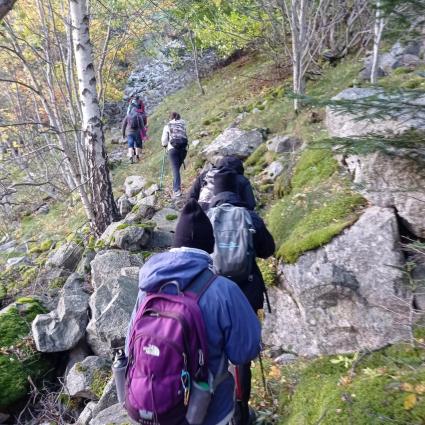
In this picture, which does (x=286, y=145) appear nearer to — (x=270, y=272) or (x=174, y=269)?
(x=270, y=272)

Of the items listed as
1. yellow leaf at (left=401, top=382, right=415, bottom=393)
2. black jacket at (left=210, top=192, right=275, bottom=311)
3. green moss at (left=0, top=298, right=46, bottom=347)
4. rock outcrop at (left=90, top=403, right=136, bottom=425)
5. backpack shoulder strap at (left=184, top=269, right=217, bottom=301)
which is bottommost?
green moss at (left=0, top=298, right=46, bottom=347)

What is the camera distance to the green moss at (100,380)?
5.23 m

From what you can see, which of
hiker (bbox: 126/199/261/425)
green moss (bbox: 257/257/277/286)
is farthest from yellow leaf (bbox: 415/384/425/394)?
green moss (bbox: 257/257/277/286)

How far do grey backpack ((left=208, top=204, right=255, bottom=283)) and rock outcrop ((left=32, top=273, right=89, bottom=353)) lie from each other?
11.3 ft

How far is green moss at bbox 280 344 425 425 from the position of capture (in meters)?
2.96

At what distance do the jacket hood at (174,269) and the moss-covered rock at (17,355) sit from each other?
169 inches

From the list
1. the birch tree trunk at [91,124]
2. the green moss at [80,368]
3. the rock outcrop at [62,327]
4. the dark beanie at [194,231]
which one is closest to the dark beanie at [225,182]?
the dark beanie at [194,231]

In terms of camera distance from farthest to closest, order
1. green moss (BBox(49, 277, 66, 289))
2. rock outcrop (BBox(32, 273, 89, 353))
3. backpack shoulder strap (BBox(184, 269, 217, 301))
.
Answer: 1. green moss (BBox(49, 277, 66, 289))
2. rock outcrop (BBox(32, 273, 89, 353))
3. backpack shoulder strap (BBox(184, 269, 217, 301))

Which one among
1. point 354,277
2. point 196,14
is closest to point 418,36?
point 354,277

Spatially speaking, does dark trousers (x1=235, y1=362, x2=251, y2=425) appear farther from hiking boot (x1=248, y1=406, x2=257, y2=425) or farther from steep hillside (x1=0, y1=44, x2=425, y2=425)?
steep hillside (x1=0, y1=44, x2=425, y2=425)

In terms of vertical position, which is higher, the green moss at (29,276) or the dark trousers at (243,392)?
the dark trousers at (243,392)

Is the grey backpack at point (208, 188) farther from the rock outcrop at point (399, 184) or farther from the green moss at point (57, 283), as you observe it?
the green moss at point (57, 283)

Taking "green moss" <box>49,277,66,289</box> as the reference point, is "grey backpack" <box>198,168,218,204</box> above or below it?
above

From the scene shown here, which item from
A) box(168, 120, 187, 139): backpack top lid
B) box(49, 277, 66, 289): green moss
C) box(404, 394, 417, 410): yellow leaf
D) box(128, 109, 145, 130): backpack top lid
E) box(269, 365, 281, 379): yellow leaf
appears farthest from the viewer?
box(128, 109, 145, 130): backpack top lid
